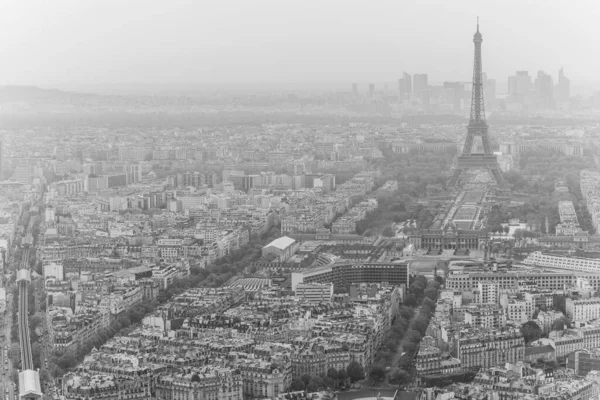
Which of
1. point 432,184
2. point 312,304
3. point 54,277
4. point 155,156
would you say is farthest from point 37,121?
point 312,304

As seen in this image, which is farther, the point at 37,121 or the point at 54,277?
the point at 37,121

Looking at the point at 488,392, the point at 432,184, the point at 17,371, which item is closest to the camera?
the point at 488,392

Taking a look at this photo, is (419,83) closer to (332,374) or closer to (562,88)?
(562,88)

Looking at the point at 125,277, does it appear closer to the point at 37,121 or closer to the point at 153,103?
the point at 37,121

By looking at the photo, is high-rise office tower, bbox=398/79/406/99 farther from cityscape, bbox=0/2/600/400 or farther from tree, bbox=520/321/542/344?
tree, bbox=520/321/542/344

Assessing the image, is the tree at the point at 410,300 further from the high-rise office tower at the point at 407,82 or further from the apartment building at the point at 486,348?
the high-rise office tower at the point at 407,82

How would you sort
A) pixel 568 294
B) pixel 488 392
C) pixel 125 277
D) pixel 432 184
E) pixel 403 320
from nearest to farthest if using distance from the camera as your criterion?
pixel 488 392, pixel 403 320, pixel 568 294, pixel 125 277, pixel 432 184

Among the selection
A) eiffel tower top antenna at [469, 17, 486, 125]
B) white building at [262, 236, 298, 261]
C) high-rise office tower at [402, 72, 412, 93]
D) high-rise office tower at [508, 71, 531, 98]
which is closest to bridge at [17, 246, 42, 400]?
white building at [262, 236, 298, 261]
